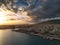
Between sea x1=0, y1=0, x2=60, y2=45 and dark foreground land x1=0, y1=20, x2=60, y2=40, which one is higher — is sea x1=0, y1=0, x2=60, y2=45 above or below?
below

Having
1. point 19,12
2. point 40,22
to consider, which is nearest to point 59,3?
point 40,22

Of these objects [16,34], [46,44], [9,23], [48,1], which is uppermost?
[48,1]

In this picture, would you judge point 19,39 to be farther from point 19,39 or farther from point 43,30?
point 43,30

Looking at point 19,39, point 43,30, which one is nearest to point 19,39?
point 19,39

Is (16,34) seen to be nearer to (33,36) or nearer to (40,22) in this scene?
(33,36)

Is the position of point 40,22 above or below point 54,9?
below
